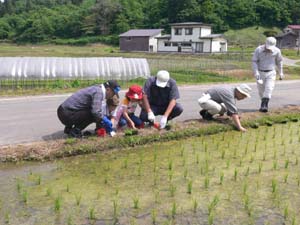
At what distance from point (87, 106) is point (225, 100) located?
95.1 inches

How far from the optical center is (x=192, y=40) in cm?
5503

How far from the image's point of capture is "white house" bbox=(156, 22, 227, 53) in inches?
2070

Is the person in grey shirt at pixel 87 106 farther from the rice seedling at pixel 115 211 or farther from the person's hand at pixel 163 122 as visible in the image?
the rice seedling at pixel 115 211

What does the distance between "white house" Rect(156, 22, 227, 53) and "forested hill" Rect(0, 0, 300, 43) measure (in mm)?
12443

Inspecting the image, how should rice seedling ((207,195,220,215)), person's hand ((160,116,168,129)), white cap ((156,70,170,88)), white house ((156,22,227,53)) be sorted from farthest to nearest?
white house ((156,22,227,53)) < person's hand ((160,116,168,129)) < white cap ((156,70,170,88)) < rice seedling ((207,195,220,215))

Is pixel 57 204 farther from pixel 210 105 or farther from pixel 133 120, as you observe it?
pixel 210 105

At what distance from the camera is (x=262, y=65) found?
845 cm

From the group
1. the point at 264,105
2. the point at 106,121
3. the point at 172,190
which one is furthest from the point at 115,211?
the point at 264,105

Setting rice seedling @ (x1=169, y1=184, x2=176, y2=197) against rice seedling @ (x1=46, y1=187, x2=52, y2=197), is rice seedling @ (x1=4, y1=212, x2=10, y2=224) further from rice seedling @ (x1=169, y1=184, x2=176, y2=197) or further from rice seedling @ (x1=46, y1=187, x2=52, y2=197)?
rice seedling @ (x1=169, y1=184, x2=176, y2=197)

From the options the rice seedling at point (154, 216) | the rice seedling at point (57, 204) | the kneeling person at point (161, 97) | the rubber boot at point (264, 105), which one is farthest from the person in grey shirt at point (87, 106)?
the rubber boot at point (264, 105)

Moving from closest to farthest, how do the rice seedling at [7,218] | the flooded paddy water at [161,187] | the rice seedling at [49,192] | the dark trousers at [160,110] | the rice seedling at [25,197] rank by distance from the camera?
the rice seedling at [7,218] < the flooded paddy water at [161,187] < the rice seedling at [25,197] < the rice seedling at [49,192] < the dark trousers at [160,110]

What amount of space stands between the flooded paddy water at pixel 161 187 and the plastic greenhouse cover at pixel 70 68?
1084cm

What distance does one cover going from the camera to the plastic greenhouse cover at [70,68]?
15.3 metres

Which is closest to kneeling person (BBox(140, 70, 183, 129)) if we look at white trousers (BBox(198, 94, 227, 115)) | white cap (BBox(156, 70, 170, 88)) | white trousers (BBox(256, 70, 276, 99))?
white cap (BBox(156, 70, 170, 88))
